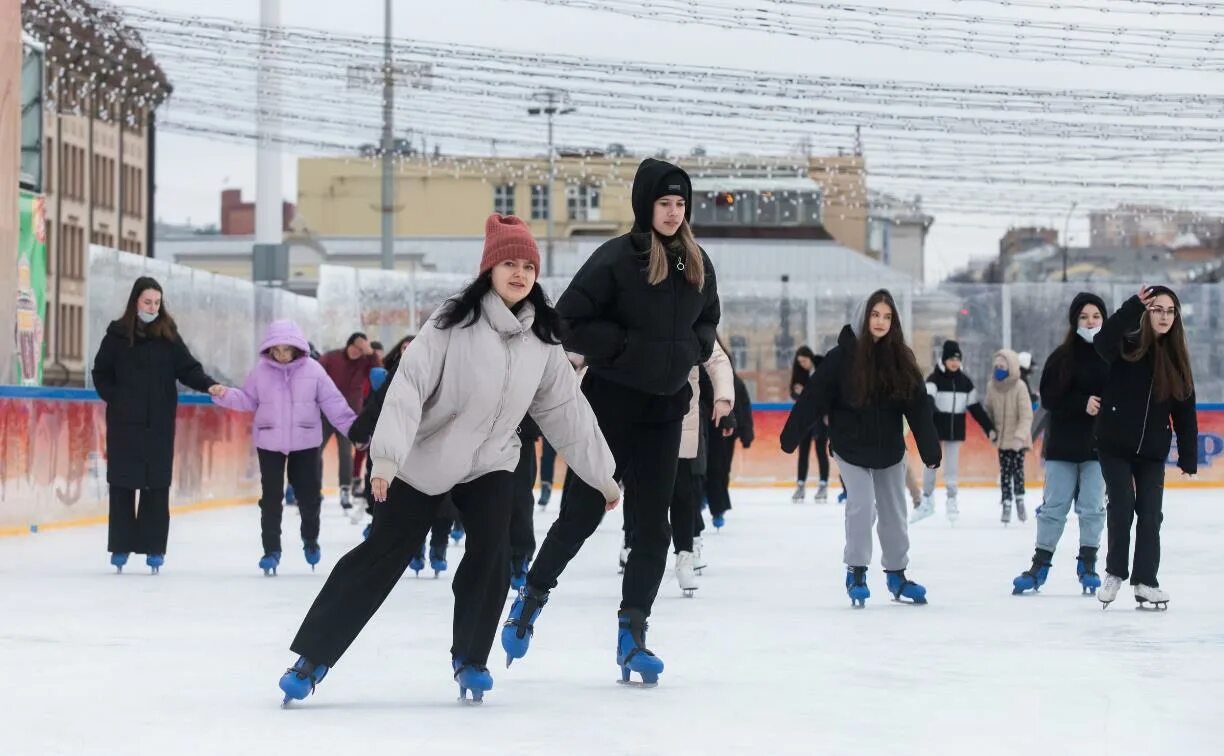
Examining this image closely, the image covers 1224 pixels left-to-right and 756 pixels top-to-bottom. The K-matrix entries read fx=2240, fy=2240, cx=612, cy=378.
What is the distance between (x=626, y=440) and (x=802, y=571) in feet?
18.2

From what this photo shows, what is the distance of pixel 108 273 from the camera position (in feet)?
59.0

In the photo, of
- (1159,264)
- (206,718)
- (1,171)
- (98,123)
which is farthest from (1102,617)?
(1159,264)

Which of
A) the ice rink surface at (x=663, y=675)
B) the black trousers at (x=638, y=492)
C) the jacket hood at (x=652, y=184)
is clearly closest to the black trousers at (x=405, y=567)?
the ice rink surface at (x=663, y=675)

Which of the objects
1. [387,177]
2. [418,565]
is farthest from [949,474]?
[387,177]

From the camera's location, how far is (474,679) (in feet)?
20.4

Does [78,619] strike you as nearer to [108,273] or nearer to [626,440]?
[626,440]

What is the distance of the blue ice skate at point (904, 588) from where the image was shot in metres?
10.0

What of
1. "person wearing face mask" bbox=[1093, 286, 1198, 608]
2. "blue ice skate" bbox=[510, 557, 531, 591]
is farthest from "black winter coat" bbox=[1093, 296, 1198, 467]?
"blue ice skate" bbox=[510, 557, 531, 591]

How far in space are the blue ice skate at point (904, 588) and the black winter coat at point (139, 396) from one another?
399 centimetres

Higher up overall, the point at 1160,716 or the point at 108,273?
the point at 108,273

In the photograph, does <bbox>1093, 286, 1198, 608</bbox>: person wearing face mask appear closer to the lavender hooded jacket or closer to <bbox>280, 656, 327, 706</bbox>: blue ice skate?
the lavender hooded jacket

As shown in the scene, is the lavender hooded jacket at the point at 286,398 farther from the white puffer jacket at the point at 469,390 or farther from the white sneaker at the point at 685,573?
the white puffer jacket at the point at 469,390

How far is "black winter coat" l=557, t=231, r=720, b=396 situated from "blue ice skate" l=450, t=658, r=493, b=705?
1.11 m

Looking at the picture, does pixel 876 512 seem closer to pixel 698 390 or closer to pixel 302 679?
pixel 698 390
